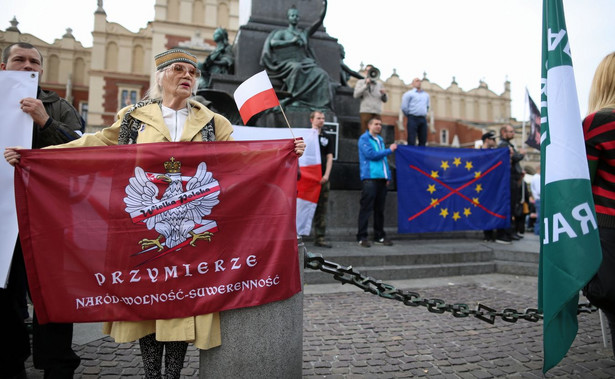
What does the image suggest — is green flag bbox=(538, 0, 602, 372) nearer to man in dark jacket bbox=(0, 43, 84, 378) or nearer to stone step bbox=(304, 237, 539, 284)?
man in dark jacket bbox=(0, 43, 84, 378)

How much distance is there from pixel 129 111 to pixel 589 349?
4015 mm

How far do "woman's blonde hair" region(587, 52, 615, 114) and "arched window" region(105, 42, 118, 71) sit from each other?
1932 inches

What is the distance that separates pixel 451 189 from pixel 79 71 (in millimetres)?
51389

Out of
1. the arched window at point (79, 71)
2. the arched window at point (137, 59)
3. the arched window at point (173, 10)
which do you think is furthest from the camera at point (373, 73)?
the arched window at point (79, 71)

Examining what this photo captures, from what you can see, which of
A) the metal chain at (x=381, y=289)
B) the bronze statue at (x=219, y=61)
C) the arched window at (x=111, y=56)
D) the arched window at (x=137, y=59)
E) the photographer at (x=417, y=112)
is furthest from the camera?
the arched window at (x=137, y=59)

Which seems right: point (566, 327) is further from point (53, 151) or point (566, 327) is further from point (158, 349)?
point (53, 151)

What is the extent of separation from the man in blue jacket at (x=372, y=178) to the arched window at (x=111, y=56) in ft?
149

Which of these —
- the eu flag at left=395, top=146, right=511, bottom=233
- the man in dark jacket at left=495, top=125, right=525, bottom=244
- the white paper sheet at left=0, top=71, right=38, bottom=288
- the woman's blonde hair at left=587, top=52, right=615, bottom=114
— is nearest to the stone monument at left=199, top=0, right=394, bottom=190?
the eu flag at left=395, top=146, right=511, bottom=233

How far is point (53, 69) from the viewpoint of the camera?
45500 mm

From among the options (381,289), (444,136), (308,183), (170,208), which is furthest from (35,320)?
(444,136)

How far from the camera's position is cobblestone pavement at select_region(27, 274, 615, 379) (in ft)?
9.32

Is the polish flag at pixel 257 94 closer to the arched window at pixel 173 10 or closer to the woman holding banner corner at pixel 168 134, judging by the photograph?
the woman holding banner corner at pixel 168 134

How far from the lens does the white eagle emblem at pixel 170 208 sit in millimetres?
2172

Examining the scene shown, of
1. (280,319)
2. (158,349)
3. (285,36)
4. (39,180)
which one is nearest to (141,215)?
(39,180)
